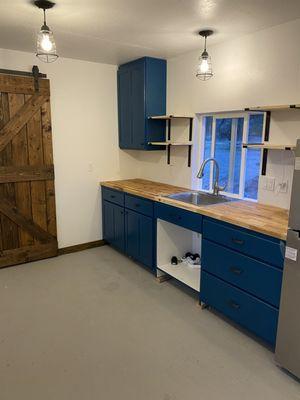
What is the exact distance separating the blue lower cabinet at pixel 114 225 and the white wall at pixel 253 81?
90cm

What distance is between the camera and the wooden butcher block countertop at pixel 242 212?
2133mm

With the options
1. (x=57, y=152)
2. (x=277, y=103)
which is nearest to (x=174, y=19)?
(x=277, y=103)

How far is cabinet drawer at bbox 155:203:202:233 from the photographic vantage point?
2680 millimetres

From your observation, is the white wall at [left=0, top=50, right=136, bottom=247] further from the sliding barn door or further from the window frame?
the window frame

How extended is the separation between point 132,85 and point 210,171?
1.43 m

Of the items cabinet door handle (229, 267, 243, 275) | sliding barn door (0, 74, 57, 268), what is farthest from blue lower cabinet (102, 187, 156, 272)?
cabinet door handle (229, 267, 243, 275)

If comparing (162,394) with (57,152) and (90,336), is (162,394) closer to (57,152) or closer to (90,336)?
(90,336)

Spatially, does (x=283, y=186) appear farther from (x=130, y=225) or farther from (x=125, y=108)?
(x=125, y=108)

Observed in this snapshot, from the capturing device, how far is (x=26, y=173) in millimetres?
3547

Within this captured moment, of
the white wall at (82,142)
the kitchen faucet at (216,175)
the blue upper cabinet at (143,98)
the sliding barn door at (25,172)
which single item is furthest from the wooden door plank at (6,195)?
the kitchen faucet at (216,175)

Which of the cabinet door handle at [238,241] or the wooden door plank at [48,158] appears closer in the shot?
the cabinet door handle at [238,241]

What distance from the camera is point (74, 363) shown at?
2111mm

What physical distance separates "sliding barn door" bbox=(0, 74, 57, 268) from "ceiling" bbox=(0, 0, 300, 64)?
19.3 inches

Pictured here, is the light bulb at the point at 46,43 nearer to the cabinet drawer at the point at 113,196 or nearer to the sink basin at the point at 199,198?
the sink basin at the point at 199,198
